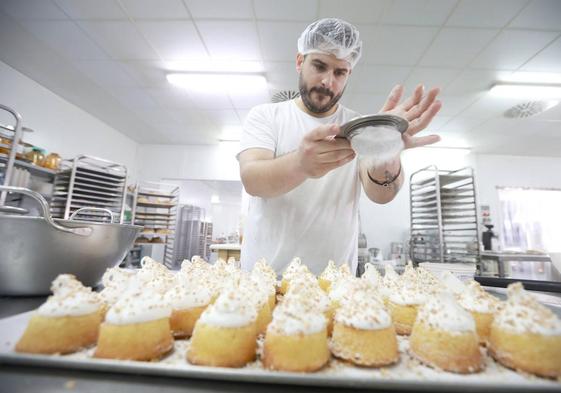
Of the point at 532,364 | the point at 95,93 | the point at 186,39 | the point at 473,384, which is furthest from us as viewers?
the point at 95,93

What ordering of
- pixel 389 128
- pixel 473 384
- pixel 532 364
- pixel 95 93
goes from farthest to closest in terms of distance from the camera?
pixel 95 93 < pixel 389 128 < pixel 532 364 < pixel 473 384

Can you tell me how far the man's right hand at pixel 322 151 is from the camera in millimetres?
993

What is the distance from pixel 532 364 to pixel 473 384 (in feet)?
0.86

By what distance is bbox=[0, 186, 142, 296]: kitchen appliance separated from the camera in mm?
890

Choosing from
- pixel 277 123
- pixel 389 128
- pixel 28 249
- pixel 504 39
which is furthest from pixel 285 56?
pixel 28 249

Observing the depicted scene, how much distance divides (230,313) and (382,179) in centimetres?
112

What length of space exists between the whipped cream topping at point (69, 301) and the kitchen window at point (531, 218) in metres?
8.30

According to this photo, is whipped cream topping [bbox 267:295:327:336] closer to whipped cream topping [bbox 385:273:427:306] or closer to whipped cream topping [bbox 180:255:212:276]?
whipped cream topping [bbox 385:273:427:306]

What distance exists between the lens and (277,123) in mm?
1771

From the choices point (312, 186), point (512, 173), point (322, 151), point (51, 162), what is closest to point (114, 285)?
point (322, 151)

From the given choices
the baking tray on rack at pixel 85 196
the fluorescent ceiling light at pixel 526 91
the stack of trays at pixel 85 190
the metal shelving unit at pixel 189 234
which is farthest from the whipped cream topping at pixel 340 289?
the metal shelving unit at pixel 189 234

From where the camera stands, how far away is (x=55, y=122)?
462 cm

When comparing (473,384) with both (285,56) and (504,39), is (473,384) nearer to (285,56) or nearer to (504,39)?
(285,56)

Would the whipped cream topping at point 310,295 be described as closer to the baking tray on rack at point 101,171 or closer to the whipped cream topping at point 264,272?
the whipped cream topping at point 264,272
